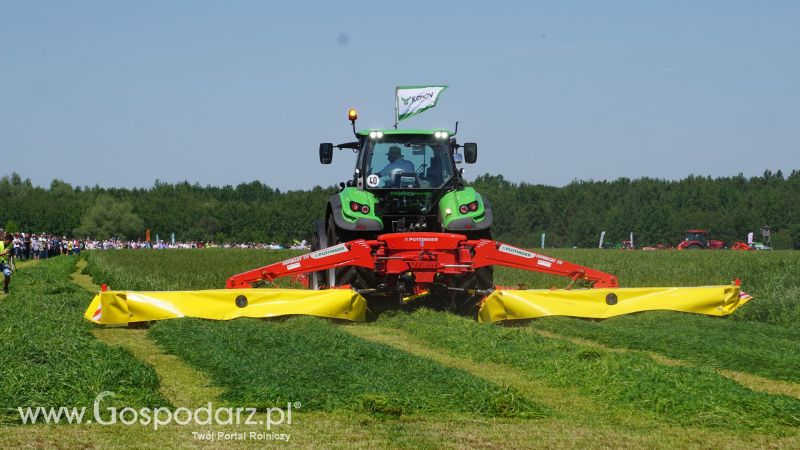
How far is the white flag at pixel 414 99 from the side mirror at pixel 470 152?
2.44 meters

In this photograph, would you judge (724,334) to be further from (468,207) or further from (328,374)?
(328,374)

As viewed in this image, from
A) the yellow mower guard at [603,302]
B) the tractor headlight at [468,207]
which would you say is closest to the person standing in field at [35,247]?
the tractor headlight at [468,207]

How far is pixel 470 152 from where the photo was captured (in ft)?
51.8

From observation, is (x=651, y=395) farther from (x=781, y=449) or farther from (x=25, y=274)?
(x=25, y=274)

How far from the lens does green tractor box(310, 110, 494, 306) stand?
49.6 ft

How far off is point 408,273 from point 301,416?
694cm

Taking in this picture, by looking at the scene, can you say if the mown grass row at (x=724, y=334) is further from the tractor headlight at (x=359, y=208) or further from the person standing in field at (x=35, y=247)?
the person standing in field at (x=35, y=247)

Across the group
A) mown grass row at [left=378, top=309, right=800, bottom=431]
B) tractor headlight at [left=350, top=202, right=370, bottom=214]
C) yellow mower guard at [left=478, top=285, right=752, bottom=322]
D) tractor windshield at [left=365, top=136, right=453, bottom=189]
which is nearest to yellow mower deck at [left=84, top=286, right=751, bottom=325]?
yellow mower guard at [left=478, top=285, right=752, bottom=322]

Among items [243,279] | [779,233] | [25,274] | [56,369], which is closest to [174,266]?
[25,274]

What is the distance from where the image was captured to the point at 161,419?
7.51 meters

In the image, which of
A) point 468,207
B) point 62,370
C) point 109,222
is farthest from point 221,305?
point 109,222

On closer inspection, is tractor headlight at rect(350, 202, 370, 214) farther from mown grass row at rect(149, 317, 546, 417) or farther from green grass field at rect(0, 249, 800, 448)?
mown grass row at rect(149, 317, 546, 417)

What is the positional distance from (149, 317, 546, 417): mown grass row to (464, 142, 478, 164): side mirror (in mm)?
4325

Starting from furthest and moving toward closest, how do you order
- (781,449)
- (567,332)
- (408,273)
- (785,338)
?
(408,273)
(567,332)
(785,338)
(781,449)
